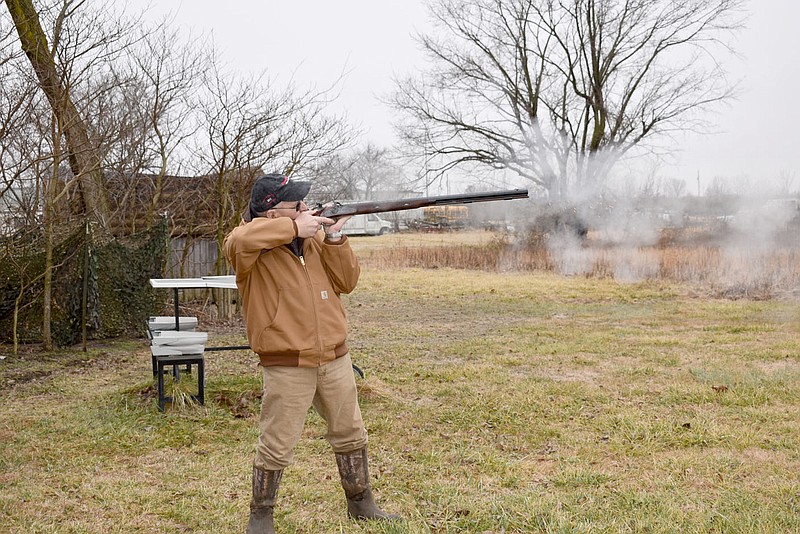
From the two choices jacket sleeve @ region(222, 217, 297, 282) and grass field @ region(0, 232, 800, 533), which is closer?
jacket sleeve @ region(222, 217, 297, 282)

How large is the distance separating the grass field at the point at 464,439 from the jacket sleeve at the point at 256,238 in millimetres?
1563

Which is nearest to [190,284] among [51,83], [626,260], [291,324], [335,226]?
[51,83]

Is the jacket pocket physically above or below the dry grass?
above

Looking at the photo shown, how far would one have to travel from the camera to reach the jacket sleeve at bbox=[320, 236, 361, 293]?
12.7 feet

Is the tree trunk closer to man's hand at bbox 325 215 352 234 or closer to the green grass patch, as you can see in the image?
the green grass patch

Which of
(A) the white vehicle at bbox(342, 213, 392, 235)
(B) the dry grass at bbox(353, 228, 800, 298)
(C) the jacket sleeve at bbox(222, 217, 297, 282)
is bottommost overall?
(B) the dry grass at bbox(353, 228, 800, 298)

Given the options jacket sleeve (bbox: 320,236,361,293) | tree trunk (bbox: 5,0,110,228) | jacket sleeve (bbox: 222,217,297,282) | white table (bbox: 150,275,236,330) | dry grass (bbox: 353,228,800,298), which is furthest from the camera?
dry grass (bbox: 353,228,800,298)

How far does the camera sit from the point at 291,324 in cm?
366

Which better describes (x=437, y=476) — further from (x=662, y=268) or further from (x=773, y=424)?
(x=662, y=268)

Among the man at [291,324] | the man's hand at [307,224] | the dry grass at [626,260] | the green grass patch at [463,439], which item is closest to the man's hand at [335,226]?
the man at [291,324]

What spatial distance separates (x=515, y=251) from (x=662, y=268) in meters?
6.51

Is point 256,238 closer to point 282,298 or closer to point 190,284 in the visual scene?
point 282,298

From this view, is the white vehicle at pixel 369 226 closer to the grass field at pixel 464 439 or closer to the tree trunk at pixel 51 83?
the grass field at pixel 464 439

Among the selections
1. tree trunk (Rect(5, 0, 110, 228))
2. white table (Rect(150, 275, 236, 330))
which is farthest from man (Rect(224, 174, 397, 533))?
tree trunk (Rect(5, 0, 110, 228))
